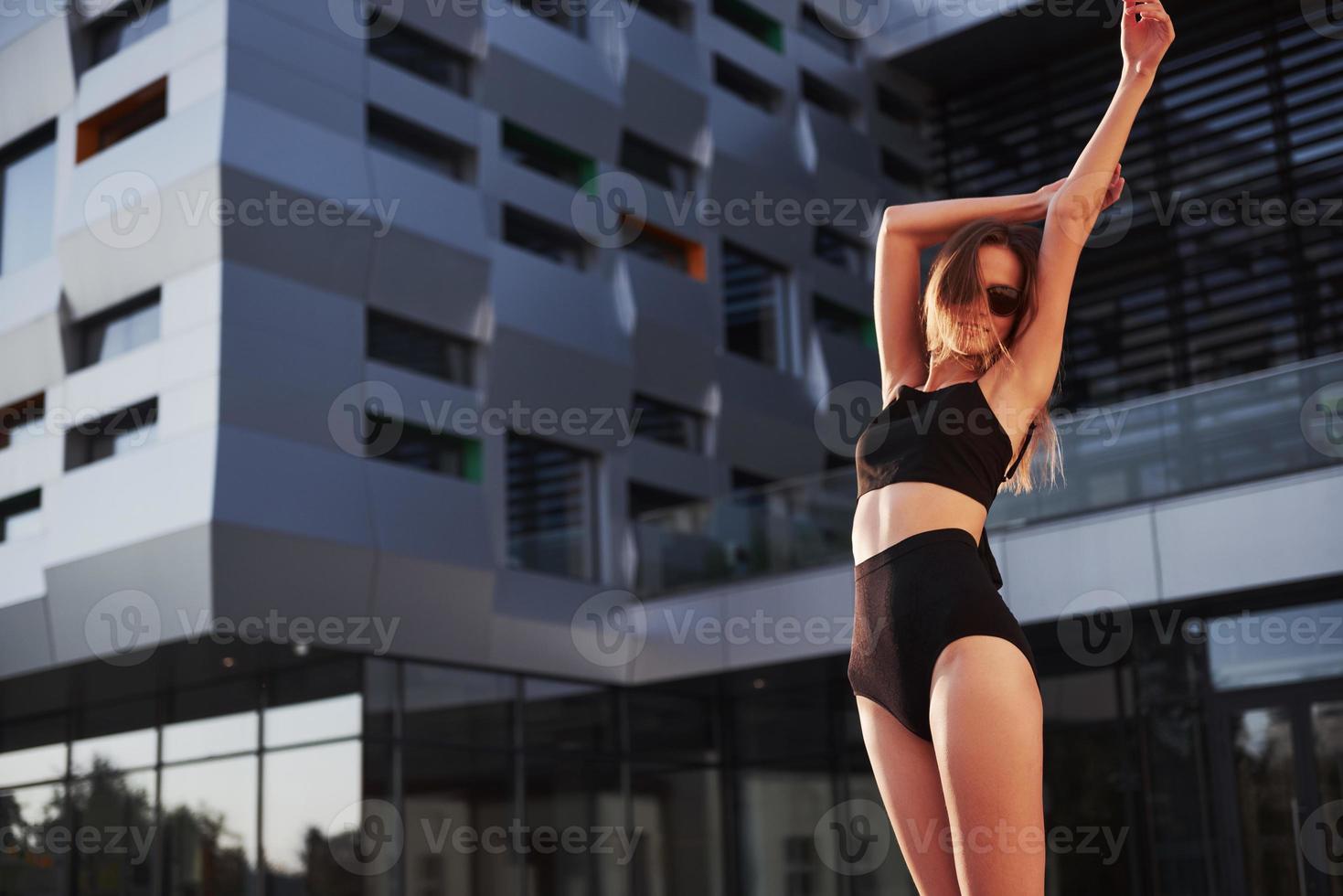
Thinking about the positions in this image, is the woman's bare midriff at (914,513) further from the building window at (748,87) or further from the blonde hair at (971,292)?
the building window at (748,87)

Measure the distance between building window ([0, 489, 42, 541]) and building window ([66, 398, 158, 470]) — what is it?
54 cm

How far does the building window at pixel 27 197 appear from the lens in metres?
13.9

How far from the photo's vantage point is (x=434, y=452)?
13.7 meters

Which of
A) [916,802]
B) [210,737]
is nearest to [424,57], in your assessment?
[210,737]

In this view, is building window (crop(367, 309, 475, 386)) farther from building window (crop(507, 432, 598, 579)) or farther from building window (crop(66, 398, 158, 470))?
building window (crop(66, 398, 158, 470))

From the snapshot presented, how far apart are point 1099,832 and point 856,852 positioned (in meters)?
2.93

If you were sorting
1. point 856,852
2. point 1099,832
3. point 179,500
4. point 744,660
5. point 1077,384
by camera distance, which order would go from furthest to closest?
point 1077,384 < point 856,852 < point 744,660 < point 1099,832 < point 179,500

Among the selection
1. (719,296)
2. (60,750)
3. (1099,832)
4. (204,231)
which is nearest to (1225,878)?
(1099,832)

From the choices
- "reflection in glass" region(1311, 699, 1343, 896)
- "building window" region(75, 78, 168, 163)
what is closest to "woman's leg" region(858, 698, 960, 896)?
"reflection in glass" region(1311, 699, 1343, 896)

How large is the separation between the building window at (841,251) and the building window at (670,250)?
2.47m

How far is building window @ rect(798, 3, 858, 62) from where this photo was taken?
63.5 feet

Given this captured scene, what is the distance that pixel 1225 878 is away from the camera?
1166 cm

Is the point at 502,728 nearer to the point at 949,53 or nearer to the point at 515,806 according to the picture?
the point at 515,806

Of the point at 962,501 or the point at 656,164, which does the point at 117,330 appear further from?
the point at 962,501
